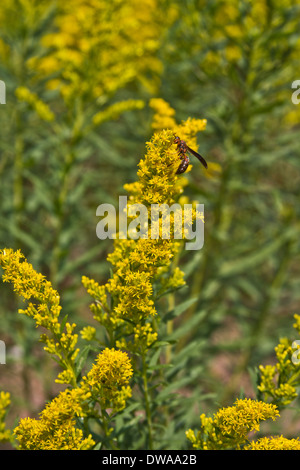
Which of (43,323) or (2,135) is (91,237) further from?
(43,323)

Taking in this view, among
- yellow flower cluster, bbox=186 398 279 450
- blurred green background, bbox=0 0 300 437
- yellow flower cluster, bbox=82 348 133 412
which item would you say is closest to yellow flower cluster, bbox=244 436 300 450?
yellow flower cluster, bbox=186 398 279 450

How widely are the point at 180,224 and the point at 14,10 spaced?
105 inches

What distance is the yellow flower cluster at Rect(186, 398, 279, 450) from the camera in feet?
4.52

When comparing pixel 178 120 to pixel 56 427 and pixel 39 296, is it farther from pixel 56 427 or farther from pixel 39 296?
pixel 56 427

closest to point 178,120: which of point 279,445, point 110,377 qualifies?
point 110,377

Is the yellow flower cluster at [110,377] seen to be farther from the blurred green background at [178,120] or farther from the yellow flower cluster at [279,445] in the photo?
the blurred green background at [178,120]

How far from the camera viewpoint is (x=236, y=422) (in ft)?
4.50

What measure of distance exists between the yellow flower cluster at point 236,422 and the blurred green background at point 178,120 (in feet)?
1.82

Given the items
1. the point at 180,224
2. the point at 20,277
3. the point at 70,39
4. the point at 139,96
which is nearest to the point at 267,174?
the point at 139,96

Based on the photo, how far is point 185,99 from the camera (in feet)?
12.9

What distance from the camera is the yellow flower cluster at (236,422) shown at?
1.38 metres

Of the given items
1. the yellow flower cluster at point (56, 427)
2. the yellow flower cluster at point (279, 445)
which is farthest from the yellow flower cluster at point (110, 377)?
the yellow flower cluster at point (279, 445)

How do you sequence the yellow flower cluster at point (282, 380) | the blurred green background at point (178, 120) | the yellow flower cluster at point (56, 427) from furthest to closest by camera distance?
the blurred green background at point (178, 120)
the yellow flower cluster at point (282, 380)
the yellow flower cluster at point (56, 427)

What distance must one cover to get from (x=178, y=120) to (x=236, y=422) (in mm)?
2635
